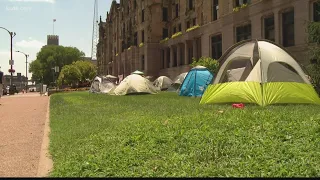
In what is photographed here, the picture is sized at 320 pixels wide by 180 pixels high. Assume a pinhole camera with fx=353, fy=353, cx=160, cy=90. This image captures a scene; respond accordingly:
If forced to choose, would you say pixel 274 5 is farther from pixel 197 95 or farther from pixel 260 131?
pixel 260 131

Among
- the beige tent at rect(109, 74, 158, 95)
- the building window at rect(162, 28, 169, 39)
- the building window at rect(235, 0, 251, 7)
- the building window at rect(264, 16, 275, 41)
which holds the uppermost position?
the building window at rect(162, 28, 169, 39)

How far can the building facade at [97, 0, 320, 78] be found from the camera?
2552cm

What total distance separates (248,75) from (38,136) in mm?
8316

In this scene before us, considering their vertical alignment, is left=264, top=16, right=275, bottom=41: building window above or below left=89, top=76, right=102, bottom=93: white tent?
above

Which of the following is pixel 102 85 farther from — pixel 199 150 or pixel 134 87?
pixel 199 150

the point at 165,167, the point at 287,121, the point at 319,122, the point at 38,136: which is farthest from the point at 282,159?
the point at 38,136

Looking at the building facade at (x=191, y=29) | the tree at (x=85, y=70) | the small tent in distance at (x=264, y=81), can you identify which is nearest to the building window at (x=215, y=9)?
the building facade at (x=191, y=29)

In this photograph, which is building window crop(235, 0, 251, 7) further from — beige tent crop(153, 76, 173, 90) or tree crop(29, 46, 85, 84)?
tree crop(29, 46, 85, 84)

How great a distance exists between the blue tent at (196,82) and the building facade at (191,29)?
654cm

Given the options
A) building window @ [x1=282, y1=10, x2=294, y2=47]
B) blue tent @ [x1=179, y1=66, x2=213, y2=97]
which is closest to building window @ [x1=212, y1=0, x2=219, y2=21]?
building window @ [x1=282, y1=10, x2=294, y2=47]

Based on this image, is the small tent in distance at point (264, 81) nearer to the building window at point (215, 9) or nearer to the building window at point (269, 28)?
the building window at point (269, 28)

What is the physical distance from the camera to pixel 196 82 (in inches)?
939

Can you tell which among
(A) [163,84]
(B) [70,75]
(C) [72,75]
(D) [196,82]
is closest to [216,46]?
(A) [163,84]

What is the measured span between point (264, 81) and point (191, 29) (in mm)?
29622
